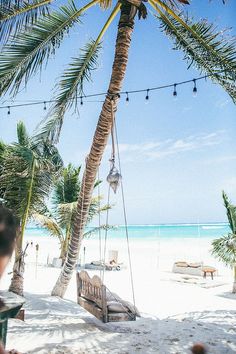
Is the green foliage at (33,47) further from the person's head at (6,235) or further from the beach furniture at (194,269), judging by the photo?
the beach furniture at (194,269)

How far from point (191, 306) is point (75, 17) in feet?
26.3

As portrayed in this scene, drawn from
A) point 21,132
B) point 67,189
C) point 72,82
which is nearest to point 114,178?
point 72,82

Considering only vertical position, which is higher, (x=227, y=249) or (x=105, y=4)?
(x=105, y=4)

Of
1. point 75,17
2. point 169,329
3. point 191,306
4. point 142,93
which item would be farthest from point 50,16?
point 191,306

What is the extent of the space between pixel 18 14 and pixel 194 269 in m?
14.1

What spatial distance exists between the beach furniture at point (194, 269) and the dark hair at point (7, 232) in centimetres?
1556

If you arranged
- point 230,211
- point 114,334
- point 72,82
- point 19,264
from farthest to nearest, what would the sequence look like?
point 230,211
point 19,264
point 72,82
point 114,334

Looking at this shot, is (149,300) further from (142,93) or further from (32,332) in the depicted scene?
(142,93)

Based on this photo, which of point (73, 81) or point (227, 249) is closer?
point (73, 81)

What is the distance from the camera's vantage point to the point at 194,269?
16062mm

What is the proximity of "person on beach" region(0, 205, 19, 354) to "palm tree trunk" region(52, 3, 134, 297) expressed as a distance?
5.88 m

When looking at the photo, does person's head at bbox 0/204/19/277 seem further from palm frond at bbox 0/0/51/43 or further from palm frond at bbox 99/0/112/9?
palm frond at bbox 99/0/112/9

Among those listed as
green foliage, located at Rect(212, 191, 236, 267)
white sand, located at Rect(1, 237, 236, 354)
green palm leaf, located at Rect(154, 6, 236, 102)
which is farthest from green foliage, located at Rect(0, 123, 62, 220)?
green foliage, located at Rect(212, 191, 236, 267)

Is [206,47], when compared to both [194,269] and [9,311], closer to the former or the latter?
[9,311]
